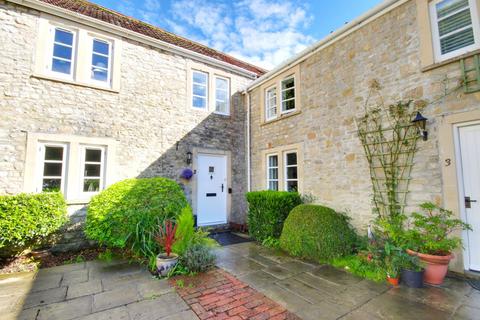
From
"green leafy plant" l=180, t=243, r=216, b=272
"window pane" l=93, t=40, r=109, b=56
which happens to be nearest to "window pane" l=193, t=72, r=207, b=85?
"window pane" l=93, t=40, r=109, b=56

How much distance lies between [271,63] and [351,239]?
10635 millimetres

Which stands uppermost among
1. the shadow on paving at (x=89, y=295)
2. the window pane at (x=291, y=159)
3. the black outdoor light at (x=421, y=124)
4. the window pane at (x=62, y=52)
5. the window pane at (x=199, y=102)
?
the window pane at (x=62, y=52)

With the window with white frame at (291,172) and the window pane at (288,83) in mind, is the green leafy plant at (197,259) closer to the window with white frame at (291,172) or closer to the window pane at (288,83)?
the window with white frame at (291,172)

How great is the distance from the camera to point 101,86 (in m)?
6.41

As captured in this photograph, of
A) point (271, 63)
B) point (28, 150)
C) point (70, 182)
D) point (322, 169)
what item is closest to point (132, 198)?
A: point (70, 182)

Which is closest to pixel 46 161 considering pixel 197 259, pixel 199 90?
pixel 197 259

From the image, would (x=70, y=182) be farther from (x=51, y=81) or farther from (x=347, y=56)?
(x=347, y=56)

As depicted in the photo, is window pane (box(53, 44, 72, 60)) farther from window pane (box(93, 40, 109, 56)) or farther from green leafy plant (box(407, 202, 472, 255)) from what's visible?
green leafy plant (box(407, 202, 472, 255))

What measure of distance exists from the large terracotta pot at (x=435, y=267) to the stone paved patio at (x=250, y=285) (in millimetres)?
147

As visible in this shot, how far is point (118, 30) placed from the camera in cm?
667

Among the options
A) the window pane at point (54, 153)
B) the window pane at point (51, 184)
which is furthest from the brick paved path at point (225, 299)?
the window pane at point (54, 153)

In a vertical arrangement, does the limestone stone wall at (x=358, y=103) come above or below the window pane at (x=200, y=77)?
below

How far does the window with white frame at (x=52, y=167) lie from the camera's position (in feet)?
18.2

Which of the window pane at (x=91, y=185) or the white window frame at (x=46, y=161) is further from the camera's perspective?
the window pane at (x=91, y=185)
